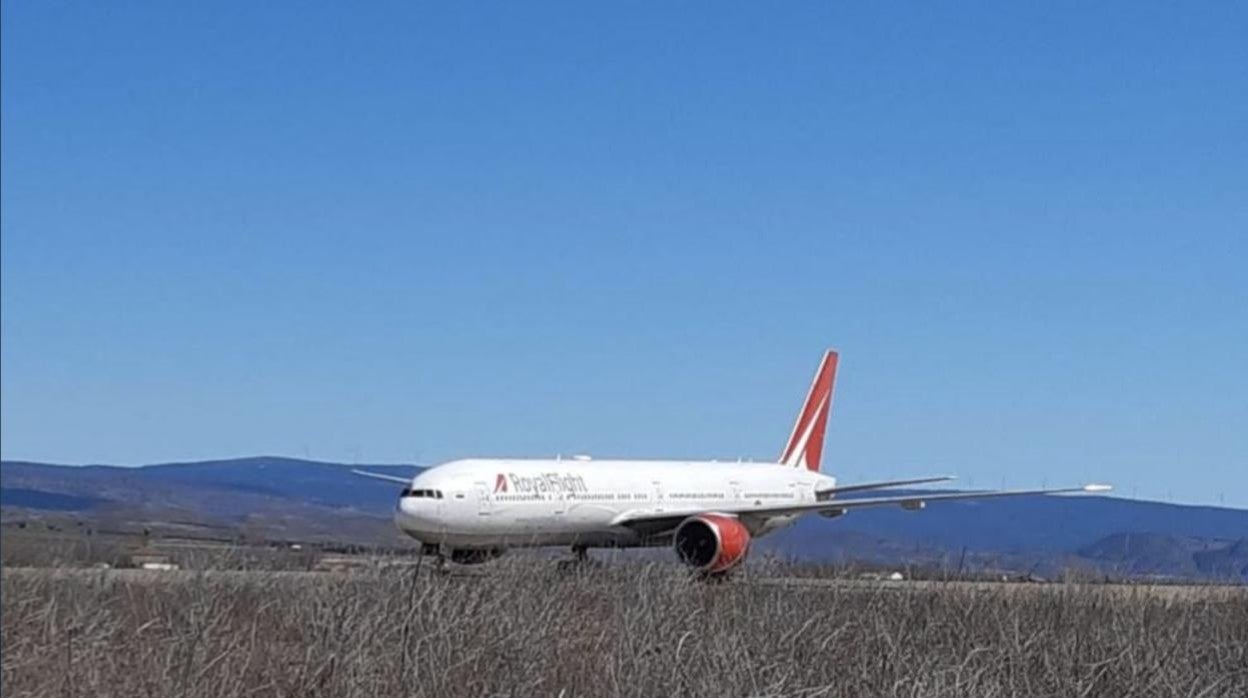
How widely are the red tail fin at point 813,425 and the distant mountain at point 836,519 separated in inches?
85.9

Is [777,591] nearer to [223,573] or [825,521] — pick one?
[223,573]

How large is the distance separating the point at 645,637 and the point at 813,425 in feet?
115

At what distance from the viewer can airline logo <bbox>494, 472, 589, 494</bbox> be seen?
3306 centimetres

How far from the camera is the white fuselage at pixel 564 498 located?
32.0 metres

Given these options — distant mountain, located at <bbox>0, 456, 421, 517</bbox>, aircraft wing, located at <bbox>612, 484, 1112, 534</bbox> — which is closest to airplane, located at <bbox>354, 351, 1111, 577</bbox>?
aircraft wing, located at <bbox>612, 484, 1112, 534</bbox>

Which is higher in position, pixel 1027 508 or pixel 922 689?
pixel 1027 508

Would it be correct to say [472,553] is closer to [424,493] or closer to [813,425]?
[424,493]

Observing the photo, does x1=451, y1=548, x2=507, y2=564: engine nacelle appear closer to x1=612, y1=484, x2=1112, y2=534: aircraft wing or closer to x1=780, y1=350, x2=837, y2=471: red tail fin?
x1=612, y1=484, x2=1112, y2=534: aircraft wing

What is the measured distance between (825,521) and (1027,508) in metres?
5.40

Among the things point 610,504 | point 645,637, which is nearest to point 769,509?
point 610,504

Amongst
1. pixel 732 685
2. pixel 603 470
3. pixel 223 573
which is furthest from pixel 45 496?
pixel 603 470

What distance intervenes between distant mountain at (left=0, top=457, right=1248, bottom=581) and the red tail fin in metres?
2.18

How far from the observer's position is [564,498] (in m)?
34.5

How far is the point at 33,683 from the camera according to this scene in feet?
14.3
